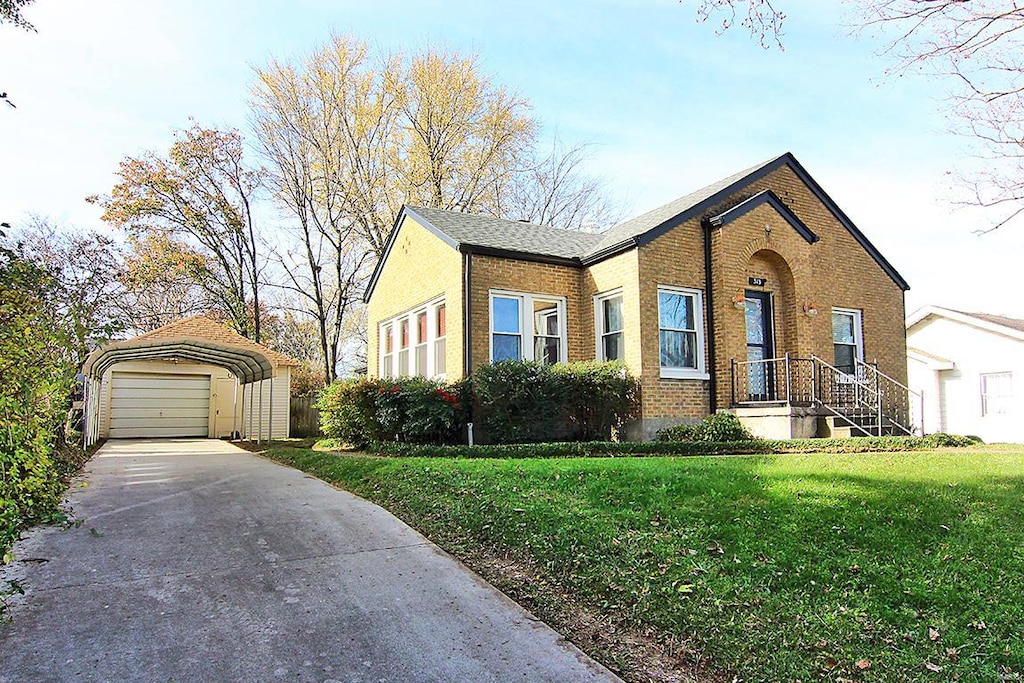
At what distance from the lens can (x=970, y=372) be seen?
66.6 ft

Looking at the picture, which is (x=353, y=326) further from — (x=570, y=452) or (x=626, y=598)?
(x=626, y=598)

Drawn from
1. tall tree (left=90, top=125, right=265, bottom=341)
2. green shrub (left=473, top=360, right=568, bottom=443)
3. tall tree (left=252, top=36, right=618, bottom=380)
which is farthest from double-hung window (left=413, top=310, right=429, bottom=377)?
tall tree (left=90, top=125, right=265, bottom=341)

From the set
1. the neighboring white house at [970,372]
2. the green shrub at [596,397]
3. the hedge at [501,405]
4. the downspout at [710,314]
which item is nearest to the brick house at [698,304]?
the downspout at [710,314]

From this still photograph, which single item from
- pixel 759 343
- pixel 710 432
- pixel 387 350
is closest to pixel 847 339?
pixel 759 343

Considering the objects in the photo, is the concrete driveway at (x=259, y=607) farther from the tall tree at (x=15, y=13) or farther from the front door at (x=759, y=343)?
the front door at (x=759, y=343)

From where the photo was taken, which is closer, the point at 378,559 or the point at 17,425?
the point at 17,425

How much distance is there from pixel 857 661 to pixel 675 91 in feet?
25.5

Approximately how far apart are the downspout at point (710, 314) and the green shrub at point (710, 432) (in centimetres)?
82

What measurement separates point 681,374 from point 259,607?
9.89 metres

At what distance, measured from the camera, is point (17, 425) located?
4.03 metres

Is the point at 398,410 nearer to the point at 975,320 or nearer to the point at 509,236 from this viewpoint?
the point at 509,236

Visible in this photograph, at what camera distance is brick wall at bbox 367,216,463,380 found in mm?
12914

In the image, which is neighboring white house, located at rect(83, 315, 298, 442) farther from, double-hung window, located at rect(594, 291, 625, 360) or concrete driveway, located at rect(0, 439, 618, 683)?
concrete driveway, located at rect(0, 439, 618, 683)

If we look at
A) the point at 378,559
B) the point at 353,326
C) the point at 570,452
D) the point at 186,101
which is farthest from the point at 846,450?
the point at 353,326
